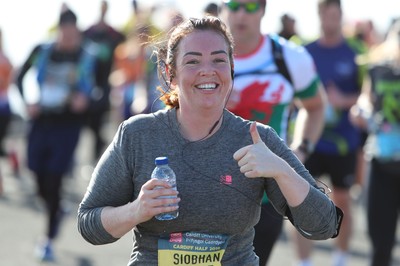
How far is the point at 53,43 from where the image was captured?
954 centimetres

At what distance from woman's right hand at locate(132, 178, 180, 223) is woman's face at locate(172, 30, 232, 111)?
1.36 ft

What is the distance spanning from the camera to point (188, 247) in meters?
3.88

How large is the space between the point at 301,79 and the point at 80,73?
13.6 ft

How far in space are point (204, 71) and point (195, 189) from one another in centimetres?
43

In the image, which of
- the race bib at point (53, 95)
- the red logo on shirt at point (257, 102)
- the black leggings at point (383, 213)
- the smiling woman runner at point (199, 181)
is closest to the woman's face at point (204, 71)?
the smiling woman runner at point (199, 181)

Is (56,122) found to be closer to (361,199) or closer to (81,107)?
(81,107)

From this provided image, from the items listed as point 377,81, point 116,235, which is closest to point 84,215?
point 116,235

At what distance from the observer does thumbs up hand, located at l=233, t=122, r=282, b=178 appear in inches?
144

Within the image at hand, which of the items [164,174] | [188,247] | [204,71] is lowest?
[188,247]

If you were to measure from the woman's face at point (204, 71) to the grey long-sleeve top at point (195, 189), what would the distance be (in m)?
0.12

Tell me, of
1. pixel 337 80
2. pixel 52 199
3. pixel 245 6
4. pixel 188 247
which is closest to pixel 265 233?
pixel 245 6

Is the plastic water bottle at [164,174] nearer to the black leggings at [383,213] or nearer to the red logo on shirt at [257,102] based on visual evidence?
the red logo on shirt at [257,102]

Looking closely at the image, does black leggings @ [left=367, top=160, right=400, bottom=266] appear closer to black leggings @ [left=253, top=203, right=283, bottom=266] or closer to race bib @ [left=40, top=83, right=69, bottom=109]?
black leggings @ [left=253, top=203, right=283, bottom=266]

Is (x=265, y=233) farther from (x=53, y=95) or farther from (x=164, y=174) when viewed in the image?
(x=53, y=95)
